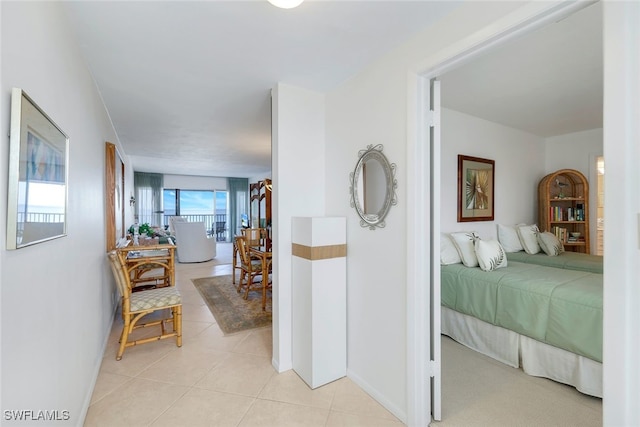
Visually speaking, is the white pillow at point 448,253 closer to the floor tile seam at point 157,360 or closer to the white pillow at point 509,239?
the white pillow at point 509,239

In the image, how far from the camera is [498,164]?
369cm

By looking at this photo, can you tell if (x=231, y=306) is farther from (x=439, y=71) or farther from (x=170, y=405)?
(x=439, y=71)

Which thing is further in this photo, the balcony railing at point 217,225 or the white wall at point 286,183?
the balcony railing at point 217,225

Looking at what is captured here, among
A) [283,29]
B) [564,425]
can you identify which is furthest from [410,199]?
[564,425]

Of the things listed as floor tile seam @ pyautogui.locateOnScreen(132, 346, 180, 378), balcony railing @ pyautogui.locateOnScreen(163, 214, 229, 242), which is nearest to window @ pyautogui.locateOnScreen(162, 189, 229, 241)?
balcony railing @ pyautogui.locateOnScreen(163, 214, 229, 242)

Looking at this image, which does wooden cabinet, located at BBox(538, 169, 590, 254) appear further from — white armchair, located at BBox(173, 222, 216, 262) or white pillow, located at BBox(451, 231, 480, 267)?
white armchair, located at BBox(173, 222, 216, 262)

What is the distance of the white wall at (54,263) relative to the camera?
910 millimetres

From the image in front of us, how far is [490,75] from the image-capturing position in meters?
2.34

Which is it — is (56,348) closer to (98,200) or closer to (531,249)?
(98,200)

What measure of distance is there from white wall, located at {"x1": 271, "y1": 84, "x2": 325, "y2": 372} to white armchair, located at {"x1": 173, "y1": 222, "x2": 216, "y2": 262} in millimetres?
4981

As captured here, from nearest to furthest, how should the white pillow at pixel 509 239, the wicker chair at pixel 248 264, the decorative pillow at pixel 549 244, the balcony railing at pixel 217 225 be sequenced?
the decorative pillow at pixel 549 244
the white pillow at pixel 509 239
the wicker chair at pixel 248 264
the balcony railing at pixel 217 225

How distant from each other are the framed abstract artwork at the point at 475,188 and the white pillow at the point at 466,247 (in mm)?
367

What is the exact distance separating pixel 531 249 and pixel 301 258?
305 centimetres
